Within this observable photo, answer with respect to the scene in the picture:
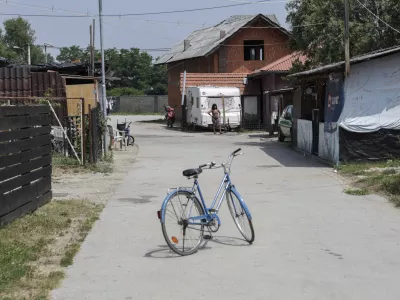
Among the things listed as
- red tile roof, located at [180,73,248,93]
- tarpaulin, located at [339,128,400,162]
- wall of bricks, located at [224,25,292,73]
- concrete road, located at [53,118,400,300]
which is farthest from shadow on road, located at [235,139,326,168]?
wall of bricks, located at [224,25,292,73]

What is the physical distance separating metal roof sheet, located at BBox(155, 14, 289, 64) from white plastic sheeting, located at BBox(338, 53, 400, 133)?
26.7 meters

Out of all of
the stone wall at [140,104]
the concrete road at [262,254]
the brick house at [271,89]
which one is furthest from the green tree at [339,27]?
the stone wall at [140,104]

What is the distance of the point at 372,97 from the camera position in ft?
55.2

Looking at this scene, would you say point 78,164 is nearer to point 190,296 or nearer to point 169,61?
point 190,296

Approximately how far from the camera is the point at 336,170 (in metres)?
15.9

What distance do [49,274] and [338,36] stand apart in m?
19.2

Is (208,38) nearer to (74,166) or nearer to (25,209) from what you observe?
(74,166)

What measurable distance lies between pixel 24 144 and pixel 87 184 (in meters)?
4.45

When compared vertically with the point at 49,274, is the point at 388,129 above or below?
above

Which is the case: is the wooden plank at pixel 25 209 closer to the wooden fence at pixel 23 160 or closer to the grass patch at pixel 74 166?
the wooden fence at pixel 23 160

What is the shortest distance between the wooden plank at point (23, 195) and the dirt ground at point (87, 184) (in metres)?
1.26

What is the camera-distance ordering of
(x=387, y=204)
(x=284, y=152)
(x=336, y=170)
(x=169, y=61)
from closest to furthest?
1. (x=387, y=204)
2. (x=336, y=170)
3. (x=284, y=152)
4. (x=169, y=61)

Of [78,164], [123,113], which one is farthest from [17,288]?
[123,113]

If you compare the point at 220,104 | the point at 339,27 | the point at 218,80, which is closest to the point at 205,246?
the point at 339,27
